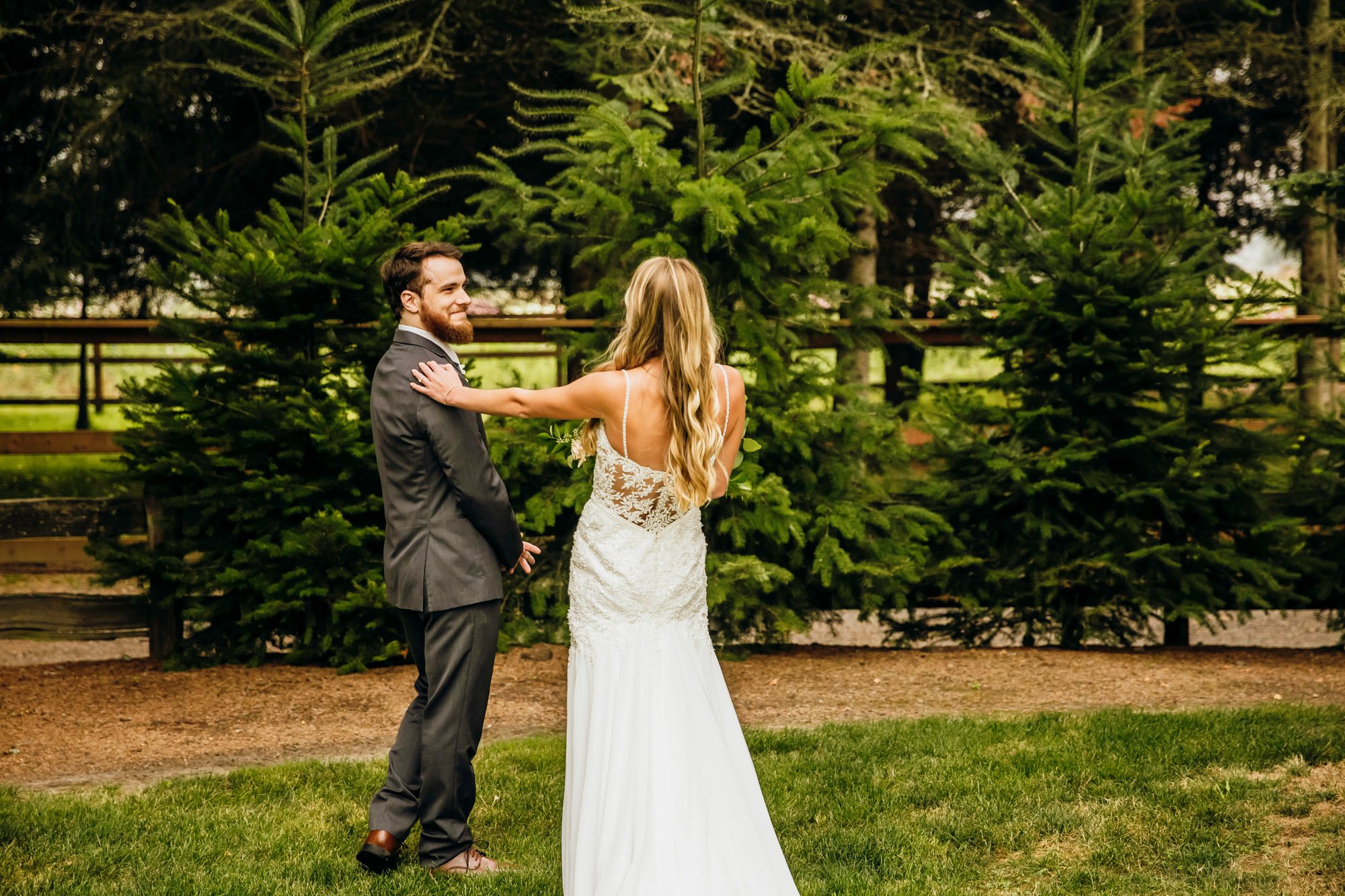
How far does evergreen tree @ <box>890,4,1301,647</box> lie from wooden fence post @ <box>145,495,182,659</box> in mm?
5106

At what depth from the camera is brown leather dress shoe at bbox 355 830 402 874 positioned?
153 inches

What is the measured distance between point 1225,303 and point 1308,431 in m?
1.08

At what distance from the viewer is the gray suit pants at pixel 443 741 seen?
3.87m

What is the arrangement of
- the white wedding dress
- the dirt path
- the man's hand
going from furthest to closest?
the dirt path < the man's hand < the white wedding dress

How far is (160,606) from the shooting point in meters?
7.33

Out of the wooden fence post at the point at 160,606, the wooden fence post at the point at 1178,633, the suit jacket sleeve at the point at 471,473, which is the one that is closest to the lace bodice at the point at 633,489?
the suit jacket sleeve at the point at 471,473

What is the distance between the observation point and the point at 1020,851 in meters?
4.14

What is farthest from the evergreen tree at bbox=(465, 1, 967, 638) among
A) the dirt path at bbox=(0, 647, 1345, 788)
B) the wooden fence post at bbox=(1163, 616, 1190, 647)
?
the wooden fence post at bbox=(1163, 616, 1190, 647)

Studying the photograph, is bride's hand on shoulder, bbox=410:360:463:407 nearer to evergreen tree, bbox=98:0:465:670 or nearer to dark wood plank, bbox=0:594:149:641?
evergreen tree, bbox=98:0:465:670

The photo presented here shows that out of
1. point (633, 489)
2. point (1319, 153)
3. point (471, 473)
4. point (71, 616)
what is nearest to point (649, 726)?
point (633, 489)

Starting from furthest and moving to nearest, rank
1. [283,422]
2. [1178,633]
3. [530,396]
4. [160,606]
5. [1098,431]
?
[1178,633]
[1098,431]
[160,606]
[283,422]
[530,396]

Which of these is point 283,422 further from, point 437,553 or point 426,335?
point 437,553

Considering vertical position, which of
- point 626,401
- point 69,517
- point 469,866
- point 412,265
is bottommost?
Result: point 469,866

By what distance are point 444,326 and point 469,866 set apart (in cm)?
199
